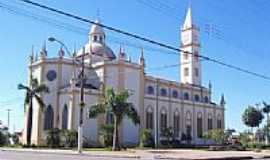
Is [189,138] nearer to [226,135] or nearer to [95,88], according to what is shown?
[226,135]

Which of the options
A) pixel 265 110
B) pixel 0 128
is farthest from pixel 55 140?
pixel 265 110

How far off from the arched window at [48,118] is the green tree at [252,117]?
38.1 meters

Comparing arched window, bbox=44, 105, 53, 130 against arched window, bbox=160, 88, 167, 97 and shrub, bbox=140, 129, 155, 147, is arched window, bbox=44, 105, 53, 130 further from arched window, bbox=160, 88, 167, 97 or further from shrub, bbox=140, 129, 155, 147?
arched window, bbox=160, 88, 167, 97

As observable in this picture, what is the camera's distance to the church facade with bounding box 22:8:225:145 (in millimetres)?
80062

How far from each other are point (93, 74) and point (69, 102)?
12.7 m

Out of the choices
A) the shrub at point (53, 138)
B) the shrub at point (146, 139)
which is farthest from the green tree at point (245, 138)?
the shrub at point (53, 138)

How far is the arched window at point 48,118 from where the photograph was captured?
3196 inches

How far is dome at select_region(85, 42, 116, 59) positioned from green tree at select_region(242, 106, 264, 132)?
29.7 m

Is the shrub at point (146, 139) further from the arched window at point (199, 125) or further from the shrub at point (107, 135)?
the arched window at point (199, 125)

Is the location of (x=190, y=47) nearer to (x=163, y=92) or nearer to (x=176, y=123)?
(x=163, y=92)

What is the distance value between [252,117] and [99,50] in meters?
34.0

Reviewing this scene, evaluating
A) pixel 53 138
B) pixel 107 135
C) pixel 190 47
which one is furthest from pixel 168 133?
pixel 53 138

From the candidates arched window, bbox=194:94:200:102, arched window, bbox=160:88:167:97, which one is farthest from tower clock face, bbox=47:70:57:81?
arched window, bbox=194:94:200:102

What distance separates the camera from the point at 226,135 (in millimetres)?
82312
